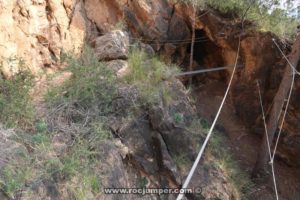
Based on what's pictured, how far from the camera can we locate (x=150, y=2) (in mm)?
6781

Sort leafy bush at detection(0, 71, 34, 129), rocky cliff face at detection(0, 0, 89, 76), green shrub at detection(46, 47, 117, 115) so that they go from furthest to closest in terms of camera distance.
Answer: rocky cliff face at detection(0, 0, 89, 76)
green shrub at detection(46, 47, 117, 115)
leafy bush at detection(0, 71, 34, 129)

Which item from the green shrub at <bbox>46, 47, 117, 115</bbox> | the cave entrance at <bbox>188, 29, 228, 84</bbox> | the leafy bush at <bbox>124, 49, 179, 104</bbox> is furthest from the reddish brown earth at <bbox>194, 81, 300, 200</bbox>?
the green shrub at <bbox>46, 47, 117, 115</bbox>

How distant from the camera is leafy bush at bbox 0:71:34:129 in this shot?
3135 millimetres

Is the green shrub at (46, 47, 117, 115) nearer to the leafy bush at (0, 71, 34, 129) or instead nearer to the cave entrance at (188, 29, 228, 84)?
the leafy bush at (0, 71, 34, 129)

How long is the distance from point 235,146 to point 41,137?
4.67 metres

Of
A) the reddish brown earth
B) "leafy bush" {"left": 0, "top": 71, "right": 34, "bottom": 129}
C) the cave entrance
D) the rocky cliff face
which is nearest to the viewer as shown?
"leafy bush" {"left": 0, "top": 71, "right": 34, "bottom": 129}

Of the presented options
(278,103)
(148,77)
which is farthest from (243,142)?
(148,77)

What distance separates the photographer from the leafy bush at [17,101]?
10.3 ft

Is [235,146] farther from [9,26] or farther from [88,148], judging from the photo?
[9,26]

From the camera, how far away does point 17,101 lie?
3.26 metres

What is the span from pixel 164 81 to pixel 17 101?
2.42m

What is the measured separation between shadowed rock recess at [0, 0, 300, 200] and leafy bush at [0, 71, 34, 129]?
0.22m

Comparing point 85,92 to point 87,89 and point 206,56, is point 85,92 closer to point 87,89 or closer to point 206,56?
point 87,89

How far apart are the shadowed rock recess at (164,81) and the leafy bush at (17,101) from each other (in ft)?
0.73
